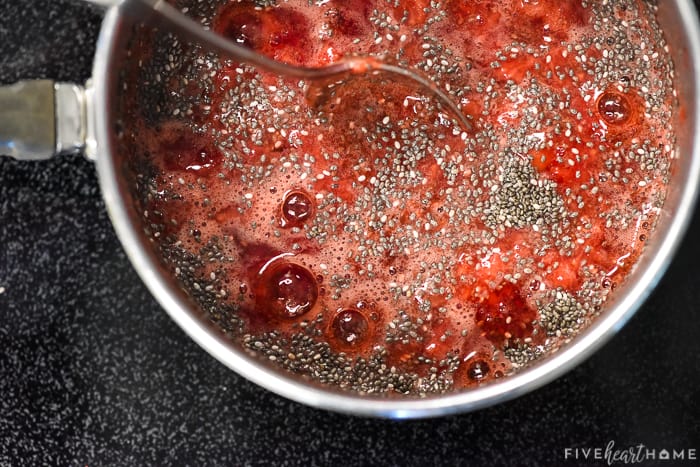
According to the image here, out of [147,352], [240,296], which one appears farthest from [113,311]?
[240,296]

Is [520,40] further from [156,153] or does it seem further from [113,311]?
[113,311]

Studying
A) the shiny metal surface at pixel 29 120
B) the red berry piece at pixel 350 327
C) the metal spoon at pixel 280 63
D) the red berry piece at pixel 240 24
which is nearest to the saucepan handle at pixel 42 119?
the shiny metal surface at pixel 29 120

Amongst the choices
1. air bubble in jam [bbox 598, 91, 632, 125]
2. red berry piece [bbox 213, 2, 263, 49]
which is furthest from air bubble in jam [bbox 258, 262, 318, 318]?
air bubble in jam [bbox 598, 91, 632, 125]

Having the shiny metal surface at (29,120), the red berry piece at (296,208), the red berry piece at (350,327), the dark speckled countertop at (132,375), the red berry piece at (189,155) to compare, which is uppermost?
the shiny metal surface at (29,120)

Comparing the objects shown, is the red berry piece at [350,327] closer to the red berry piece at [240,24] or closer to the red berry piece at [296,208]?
the red berry piece at [296,208]

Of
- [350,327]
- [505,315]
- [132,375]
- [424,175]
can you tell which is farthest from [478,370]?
[132,375]

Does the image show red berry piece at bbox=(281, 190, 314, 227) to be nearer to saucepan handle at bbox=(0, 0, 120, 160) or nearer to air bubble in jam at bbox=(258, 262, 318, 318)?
air bubble in jam at bbox=(258, 262, 318, 318)

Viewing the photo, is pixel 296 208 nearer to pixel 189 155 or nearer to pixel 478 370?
pixel 189 155
